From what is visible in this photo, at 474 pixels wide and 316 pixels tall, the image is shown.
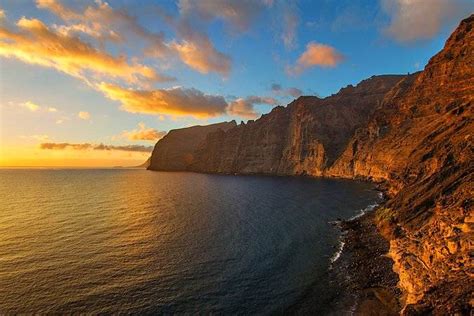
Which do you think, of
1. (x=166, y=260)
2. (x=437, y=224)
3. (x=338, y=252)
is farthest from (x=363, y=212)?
(x=166, y=260)

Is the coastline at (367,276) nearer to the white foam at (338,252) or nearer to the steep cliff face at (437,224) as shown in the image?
the white foam at (338,252)

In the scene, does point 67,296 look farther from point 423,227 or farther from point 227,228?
point 423,227

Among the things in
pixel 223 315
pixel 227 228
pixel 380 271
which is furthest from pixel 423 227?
pixel 227 228

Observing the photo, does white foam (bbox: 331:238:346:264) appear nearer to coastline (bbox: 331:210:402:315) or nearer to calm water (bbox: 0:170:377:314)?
coastline (bbox: 331:210:402:315)

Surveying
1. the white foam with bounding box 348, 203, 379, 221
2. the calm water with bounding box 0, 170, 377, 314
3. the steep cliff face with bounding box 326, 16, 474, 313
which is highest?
the steep cliff face with bounding box 326, 16, 474, 313

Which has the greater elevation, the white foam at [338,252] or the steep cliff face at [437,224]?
the steep cliff face at [437,224]

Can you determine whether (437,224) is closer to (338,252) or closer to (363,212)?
(338,252)

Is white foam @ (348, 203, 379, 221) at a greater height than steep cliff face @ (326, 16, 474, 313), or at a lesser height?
lesser

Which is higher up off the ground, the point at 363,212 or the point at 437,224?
the point at 437,224

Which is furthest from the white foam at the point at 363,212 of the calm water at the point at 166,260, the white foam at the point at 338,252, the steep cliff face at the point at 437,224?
the white foam at the point at 338,252

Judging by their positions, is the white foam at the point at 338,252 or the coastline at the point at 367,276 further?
the white foam at the point at 338,252

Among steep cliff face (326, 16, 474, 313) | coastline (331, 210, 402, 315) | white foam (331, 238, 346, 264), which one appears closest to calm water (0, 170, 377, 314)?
white foam (331, 238, 346, 264)

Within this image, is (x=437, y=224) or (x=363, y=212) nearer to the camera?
(x=437, y=224)
